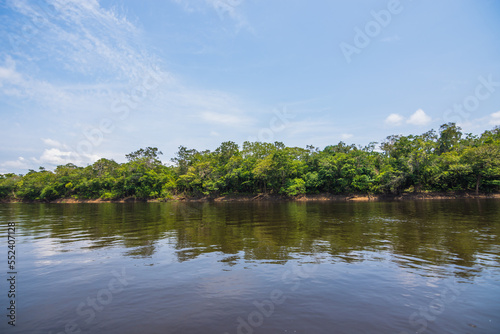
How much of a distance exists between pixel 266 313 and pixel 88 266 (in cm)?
869

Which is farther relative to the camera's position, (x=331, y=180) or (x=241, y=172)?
(x=241, y=172)

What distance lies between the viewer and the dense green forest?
211 feet

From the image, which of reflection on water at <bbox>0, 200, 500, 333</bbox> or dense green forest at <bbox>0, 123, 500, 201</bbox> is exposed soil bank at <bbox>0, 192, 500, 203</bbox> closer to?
dense green forest at <bbox>0, 123, 500, 201</bbox>

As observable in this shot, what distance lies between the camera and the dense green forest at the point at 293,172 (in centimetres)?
6431

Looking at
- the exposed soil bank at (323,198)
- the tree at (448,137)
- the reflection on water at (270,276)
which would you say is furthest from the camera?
the tree at (448,137)

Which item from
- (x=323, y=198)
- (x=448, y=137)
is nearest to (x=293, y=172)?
(x=323, y=198)

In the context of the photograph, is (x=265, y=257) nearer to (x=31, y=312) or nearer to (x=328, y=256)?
(x=328, y=256)

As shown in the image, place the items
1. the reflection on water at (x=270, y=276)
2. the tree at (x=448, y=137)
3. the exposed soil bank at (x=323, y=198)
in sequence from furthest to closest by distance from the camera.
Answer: the tree at (x=448, y=137) → the exposed soil bank at (x=323, y=198) → the reflection on water at (x=270, y=276)

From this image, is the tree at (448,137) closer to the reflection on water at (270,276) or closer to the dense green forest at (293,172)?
the dense green forest at (293,172)

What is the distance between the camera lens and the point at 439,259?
1104cm

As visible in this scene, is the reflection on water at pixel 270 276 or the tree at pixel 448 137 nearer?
the reflection on water at pixel 270 276

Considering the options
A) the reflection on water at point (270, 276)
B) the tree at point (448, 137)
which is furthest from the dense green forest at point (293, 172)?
the reflection on water at point (270, 276)

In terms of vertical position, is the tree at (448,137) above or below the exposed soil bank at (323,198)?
above

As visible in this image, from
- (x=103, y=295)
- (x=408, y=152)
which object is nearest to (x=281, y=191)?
(x=408, y=152)
